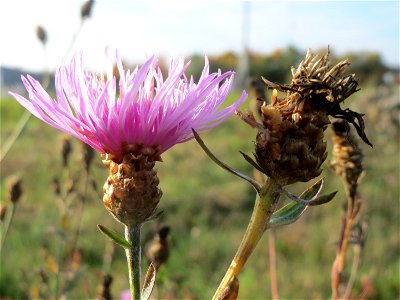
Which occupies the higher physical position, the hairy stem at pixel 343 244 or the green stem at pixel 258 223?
the hairy stem at pixel 343 244

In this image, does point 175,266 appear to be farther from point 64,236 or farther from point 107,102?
point 107,102

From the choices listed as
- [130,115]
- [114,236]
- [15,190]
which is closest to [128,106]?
[130,115]

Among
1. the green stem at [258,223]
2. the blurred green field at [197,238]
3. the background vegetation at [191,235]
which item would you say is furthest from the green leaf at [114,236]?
the blurred green field at [197,238]

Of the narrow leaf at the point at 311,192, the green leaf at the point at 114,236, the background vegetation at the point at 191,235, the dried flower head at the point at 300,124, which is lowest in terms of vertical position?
the green leaf at the point at 114,236

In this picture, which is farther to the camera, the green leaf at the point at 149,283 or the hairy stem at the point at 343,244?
the hairy stem at the point at 343,244

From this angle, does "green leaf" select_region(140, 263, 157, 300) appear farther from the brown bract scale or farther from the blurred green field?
the blurred green field

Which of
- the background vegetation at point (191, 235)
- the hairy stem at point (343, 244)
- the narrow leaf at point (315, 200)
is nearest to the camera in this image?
the narrow leaf at point (315, 200)

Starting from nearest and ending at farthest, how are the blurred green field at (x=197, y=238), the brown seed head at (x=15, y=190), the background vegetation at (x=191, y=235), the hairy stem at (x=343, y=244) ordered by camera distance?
1. the hairy stem at (x=343, y=244)
2. the brown seed head at (x=15, y=190)
3. the background vegetation at (x=191, y=235)
4. the blurred green field at (x=197, y=238)

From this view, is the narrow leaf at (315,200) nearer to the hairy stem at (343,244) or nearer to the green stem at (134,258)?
the green stem at (134,258)
